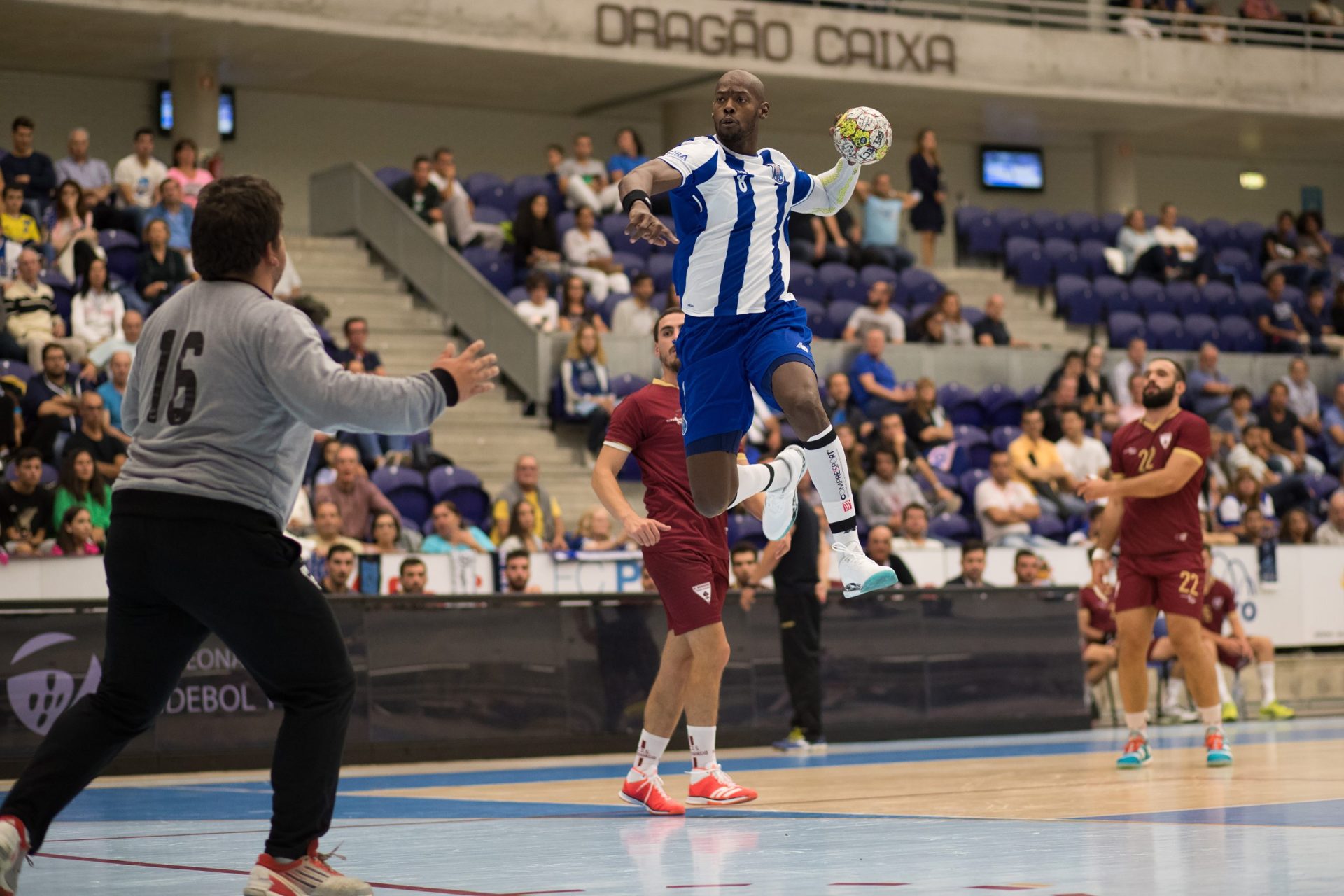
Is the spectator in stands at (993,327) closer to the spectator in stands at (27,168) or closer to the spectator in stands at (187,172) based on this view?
the spectator in stands at (187,172)

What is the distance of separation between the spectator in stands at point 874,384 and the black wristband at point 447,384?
1397 centimetres

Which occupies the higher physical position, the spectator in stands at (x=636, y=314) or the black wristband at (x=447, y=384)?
the spectator in stands at (x=636, y=314)

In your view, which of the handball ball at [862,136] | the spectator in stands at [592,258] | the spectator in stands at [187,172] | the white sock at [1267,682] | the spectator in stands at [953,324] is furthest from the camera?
the spectator in stands at [953,324]

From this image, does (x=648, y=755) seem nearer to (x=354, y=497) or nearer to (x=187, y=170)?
(x=354, y=497)

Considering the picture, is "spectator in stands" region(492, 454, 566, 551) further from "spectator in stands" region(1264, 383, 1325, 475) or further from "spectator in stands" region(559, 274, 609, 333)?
"spectator in stands" region(1264, 383, 1325, 475)

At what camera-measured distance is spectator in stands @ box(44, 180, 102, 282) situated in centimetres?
1667

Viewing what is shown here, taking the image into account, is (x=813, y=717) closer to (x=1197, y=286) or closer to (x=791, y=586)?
(x=791, y=586)

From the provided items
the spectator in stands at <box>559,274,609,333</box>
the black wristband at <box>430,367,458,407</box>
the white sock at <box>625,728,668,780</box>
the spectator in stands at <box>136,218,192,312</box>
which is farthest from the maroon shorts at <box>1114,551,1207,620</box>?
the spectator in stands at <box>136,218,192,312</box>

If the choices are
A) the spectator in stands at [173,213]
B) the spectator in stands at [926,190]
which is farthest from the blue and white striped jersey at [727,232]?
the spectator in stands at [926,190]

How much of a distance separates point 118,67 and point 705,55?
742 cm

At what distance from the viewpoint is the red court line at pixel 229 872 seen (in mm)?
5270

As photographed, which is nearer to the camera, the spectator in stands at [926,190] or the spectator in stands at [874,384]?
the spectator in stands at [874,384]

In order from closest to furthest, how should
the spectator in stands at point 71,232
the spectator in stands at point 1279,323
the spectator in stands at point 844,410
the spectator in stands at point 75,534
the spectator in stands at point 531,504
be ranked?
the spectator in stands at point 75,534
the spectator in stands at point 531,504
the spectator in stands at point 71,232
the spectator in stands at point 844,410
the spectator in stands at point 1279,323

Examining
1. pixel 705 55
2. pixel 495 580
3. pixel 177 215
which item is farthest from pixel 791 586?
pixel 705 55
